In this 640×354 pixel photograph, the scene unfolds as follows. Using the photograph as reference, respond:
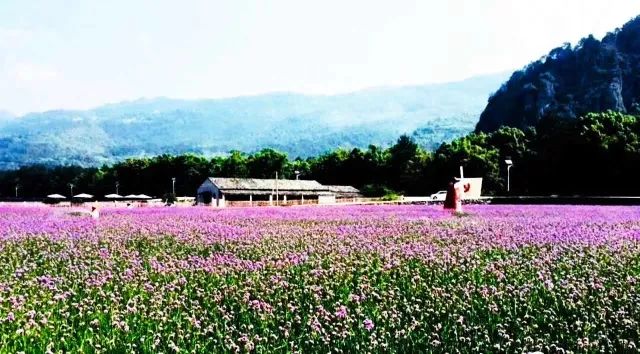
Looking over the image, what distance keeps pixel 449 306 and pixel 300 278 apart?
2407mm

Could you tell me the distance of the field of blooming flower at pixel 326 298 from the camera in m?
6.64

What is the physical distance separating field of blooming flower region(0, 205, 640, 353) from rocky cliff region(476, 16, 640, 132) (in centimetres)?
15803

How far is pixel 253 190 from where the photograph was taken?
8738 centimetres

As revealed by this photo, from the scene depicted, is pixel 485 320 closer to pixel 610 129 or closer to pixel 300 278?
pixel 300 278

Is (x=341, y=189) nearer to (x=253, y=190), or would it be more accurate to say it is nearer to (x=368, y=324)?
(x=253, y=190)

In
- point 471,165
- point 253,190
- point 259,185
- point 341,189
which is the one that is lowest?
point 253,190

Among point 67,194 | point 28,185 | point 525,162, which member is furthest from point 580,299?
point 28,185

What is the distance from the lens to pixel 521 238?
14.8m

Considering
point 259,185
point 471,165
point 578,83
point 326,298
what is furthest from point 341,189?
point 578,83

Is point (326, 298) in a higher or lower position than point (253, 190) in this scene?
lower

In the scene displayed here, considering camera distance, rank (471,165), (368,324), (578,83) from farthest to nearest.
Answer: (578,83), (471,165), (368,324)

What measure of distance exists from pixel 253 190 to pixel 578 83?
11699 cm

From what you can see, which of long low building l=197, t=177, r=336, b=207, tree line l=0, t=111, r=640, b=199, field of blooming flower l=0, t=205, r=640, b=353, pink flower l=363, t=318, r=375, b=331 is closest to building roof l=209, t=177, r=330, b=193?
long low building l=197, t=177, r=336, b=207

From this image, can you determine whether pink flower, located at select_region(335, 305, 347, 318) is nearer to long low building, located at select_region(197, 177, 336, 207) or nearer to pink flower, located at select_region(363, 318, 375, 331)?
pink flower, located at select_region(363, 318, 375, 331)
